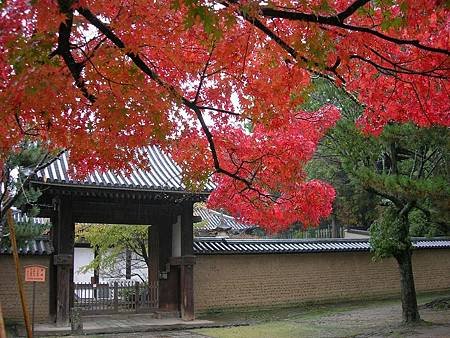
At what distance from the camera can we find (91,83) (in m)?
6.99

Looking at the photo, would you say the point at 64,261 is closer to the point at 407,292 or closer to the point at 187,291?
the point at 187,291

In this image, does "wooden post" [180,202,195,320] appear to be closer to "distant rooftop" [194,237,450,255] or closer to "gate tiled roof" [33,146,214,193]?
"distant rooftop" [194,237,450,255]

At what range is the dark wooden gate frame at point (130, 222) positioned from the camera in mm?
14766

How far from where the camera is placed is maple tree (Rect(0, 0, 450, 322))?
17.7ft

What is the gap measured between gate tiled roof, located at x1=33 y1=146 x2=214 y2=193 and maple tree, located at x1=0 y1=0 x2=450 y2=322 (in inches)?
166

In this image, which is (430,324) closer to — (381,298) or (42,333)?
(381,298)

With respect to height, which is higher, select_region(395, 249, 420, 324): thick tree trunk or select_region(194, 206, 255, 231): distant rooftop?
select_region(194, 206, 255, 231): distant rooftop

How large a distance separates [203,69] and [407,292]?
8.36 metres

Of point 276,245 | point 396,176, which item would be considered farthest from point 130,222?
point 396,176

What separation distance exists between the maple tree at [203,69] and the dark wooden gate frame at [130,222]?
538 centimetres

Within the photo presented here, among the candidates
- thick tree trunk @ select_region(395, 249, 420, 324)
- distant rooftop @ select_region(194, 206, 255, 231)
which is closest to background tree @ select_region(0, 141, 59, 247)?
thick tree trunk @ select_region(395, 249, 420, 324)

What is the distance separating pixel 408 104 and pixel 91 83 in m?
5.19

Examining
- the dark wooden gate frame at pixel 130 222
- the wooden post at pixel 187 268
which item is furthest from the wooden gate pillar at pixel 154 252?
the wooden post at pixel 187 268

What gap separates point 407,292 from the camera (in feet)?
42.0
